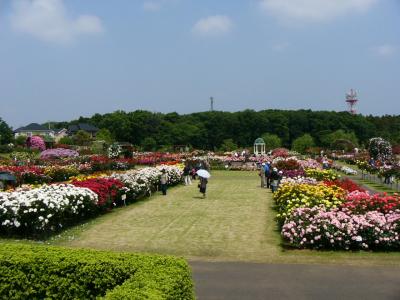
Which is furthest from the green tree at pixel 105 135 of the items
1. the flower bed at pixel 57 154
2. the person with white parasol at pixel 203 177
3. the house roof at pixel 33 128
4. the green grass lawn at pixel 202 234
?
the green grass lawn at pixel 202 234

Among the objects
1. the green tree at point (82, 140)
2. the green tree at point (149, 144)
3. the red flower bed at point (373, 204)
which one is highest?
the green tree at point (82, 140)

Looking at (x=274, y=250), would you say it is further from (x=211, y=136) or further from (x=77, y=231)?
(x=211, y=136)

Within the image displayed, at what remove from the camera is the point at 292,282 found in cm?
861

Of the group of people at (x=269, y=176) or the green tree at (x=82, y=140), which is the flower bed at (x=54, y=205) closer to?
the group of people at (x=269, y=176)

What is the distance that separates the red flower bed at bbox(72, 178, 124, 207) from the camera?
16.1 m

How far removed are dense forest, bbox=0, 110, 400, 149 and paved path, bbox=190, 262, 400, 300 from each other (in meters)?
76.7

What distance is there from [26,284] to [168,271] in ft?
8.04

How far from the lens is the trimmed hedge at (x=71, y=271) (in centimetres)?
684

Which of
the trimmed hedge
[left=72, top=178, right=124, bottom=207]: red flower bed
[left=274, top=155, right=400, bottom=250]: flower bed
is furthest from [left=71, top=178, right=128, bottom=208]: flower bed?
the trimmed hedge

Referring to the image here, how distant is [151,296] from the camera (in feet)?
17.1

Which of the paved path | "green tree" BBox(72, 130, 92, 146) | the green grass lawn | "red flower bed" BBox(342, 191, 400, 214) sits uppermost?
"green tree" BBox(72, 130, 92, 146)

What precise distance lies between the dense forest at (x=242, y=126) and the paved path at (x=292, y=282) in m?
76.7

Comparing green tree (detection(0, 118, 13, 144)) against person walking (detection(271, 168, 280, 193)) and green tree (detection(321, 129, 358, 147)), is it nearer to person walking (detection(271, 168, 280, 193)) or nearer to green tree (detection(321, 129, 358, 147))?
green tree (detection(321, 129, 358, 147))

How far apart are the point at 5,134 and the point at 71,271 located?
8632 centimetres
